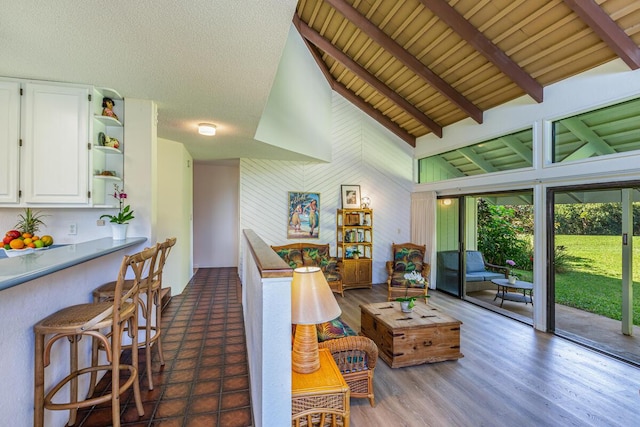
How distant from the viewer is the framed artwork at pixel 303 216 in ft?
20.2

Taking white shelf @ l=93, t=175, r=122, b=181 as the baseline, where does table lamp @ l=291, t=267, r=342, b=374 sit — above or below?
below

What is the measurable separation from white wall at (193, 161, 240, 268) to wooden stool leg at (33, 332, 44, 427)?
18.6 feet

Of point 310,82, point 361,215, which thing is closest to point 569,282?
point 361,215

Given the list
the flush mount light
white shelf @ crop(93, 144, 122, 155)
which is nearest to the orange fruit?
white shelf @ crop(93, 144, 122, 155)

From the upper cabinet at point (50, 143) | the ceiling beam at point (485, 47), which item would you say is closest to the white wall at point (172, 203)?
the upper cabinet at point (50, 143)

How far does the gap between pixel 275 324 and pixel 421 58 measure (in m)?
4.65

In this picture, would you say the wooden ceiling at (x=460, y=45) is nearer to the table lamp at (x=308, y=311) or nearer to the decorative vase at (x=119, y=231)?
the table lamp at (x=308, y=311)

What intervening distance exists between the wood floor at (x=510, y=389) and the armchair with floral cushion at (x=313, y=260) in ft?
8.16

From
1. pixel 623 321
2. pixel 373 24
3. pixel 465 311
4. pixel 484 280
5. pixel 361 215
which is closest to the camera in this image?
pixel 623 321

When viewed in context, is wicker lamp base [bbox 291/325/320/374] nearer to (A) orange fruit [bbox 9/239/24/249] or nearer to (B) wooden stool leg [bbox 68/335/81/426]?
(B) wooden stool leg [bbox 68/335/81/426]

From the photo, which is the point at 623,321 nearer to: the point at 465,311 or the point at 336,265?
the point at 465,311

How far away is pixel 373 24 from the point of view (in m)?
4.23

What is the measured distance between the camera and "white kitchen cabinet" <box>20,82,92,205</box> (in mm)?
2490

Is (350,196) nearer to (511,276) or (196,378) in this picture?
(511,276)
